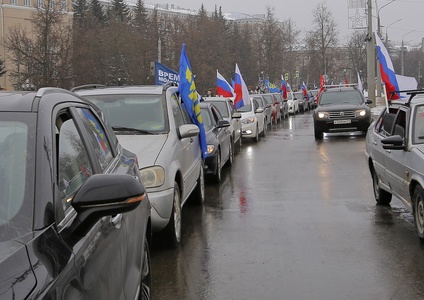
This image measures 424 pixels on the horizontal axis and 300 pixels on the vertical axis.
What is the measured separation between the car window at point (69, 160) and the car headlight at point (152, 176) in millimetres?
2913

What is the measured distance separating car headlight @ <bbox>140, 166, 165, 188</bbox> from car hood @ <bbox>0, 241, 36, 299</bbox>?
13.3ft

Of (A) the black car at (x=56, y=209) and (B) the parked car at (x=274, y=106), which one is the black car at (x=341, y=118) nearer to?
(B) the parked car at (x=274, y=106)

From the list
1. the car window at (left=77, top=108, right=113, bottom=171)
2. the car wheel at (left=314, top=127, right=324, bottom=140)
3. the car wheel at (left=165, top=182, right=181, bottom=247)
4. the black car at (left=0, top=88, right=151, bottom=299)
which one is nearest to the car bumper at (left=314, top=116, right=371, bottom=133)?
the car wheel at (left=314, top=127, right=324, bottom=140)

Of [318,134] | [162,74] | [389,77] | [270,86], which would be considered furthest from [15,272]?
[270,86]

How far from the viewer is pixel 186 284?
543 centimetres

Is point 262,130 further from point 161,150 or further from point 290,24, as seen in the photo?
point 290,24

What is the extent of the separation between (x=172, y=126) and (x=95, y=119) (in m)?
3.55

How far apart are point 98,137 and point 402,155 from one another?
170 inches

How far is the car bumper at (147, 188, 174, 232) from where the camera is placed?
20.0 ft

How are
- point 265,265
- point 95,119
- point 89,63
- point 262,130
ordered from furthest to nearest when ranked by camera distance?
point 89,63
point 262,130
point 265,265
point 95,119

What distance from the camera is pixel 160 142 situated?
693 centimetres

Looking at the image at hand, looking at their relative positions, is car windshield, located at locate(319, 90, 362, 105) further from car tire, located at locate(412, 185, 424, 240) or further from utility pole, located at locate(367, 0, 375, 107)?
car tire, located at locate(412, 185, 424, 240)

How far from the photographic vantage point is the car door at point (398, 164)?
6.96 metres

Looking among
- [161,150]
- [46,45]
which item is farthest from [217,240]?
[46,45]
